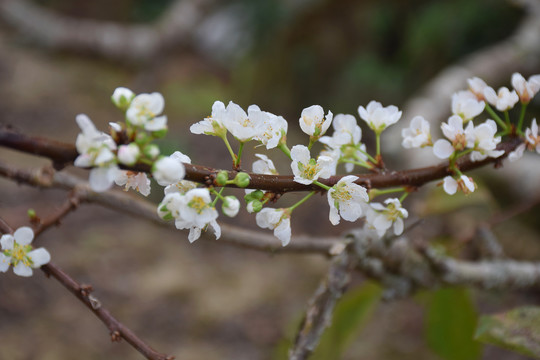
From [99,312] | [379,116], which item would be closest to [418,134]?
[379,116]

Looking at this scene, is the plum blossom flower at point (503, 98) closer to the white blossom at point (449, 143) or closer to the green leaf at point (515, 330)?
the white blossom at point (449, 143)

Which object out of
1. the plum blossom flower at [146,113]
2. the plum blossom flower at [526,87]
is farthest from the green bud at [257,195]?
the plum blossom flower at [526,87]

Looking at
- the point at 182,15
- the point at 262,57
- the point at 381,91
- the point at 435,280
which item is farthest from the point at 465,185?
the point at 182,15

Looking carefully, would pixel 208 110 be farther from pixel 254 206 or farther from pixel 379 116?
pixel 254 206

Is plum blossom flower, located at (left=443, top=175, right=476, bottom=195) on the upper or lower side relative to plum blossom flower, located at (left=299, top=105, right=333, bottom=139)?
lower

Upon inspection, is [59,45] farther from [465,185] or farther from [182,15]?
[465,185]

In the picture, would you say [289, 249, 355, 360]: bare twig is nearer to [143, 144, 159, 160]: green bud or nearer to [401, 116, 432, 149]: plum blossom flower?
[401, 116, 432, 149]: plum blossom flower

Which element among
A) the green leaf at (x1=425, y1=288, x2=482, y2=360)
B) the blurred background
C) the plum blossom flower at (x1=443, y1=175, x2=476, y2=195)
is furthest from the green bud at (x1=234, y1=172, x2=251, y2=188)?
the green leaf at (x1=425, y1=288, x2=482, y2=360)
